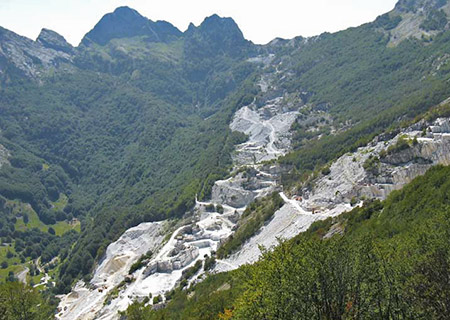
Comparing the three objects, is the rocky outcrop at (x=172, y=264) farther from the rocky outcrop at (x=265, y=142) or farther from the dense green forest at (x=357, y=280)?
the rocky outcrop at (x=265, y=142)

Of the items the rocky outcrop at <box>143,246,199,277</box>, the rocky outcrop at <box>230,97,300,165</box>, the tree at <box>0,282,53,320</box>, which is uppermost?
the tree at <box>0,282,53,320</box>

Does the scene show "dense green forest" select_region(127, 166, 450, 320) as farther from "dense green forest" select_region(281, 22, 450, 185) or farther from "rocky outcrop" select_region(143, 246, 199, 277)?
"dense green forest" select_region(281, 22, 450, 185)

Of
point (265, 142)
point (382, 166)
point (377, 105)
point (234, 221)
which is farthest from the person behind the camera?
point (265, 142)

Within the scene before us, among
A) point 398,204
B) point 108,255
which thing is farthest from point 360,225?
point 108,255

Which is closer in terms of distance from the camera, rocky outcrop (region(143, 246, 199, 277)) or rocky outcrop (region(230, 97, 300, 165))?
rocky outcrop (region(143, 246, 199, 277))

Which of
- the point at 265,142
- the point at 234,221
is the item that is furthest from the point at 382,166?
the point at 265,142

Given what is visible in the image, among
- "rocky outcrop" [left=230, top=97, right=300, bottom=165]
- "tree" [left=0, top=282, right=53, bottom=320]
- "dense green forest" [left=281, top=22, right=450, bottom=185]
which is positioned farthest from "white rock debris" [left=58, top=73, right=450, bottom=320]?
"tree" [left=0, top=282, right=53, bottom=320]

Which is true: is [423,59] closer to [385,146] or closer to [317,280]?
[385,146]

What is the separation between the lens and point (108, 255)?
126 metres

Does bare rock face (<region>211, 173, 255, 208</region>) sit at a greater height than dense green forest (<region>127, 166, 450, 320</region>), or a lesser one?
lesser

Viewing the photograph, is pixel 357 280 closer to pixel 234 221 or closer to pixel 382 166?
pixel 382 166

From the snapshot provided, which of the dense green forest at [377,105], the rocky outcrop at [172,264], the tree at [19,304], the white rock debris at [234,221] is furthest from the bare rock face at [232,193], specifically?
the tree at [19,304]

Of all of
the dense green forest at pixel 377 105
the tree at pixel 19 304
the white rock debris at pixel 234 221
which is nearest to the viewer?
the tree at pixel 19 304

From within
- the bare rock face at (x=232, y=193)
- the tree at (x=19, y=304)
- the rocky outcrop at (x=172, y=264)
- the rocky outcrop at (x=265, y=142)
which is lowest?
the rocky outcrop at (x=172, y=264)
